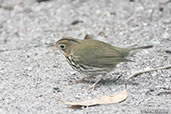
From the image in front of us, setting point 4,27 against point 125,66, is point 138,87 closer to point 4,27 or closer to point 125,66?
point 125,66

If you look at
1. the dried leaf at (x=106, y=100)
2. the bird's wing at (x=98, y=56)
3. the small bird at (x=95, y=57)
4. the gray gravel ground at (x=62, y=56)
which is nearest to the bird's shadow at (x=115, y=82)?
the gray gravel ground at (x=62, y=56)

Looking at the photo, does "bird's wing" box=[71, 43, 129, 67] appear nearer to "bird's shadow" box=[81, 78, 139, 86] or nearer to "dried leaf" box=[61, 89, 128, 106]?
"bird's shadow" box=[81, 78, 139, 86]

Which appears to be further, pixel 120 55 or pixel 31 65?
pixel 31 65

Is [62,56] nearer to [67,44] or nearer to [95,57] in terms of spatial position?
[67,44]

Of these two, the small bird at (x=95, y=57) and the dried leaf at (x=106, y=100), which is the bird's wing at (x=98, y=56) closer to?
the small bird at (x=95, y=57)

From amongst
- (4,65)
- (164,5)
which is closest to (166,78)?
(4,65)

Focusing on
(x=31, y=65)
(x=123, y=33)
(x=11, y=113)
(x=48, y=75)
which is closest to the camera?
(x=11, y=113)
